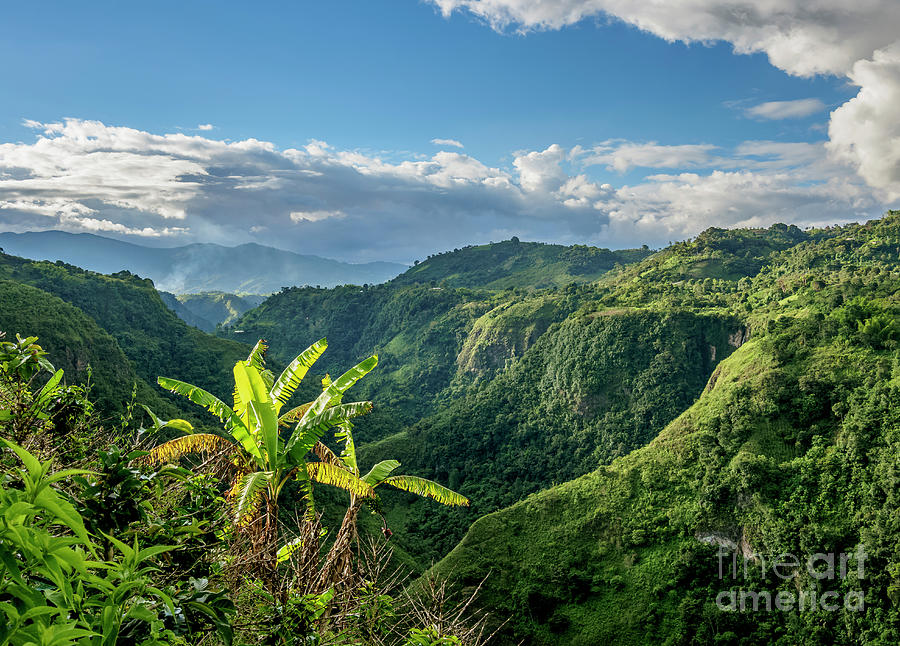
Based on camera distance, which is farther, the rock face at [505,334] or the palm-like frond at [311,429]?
the rock face at [505,334]

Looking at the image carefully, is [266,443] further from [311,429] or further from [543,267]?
[543,267]

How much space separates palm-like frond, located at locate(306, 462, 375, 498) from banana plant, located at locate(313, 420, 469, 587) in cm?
6

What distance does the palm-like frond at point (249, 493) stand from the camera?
7469 mm

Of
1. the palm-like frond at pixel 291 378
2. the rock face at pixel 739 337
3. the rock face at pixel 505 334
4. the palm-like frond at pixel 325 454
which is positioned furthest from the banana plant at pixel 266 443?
the rock face at pixel 505 334

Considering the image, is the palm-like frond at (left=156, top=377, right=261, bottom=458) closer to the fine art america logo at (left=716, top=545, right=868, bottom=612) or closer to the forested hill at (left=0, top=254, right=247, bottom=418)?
the fine art america logo at (left=716, top=545, right=868, bottom=612)

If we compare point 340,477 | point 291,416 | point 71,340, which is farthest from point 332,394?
point 71,340

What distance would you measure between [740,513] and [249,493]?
1389 inches

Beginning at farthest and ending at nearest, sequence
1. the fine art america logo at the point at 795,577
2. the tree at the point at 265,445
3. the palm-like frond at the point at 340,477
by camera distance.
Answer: the fine art america logo at the point at 795,577 → the palm-like frond at the point at 340,477 → the tree at the point at 265,445

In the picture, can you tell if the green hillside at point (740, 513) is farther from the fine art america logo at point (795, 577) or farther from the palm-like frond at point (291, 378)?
the palm-like frond at point (291, 378)

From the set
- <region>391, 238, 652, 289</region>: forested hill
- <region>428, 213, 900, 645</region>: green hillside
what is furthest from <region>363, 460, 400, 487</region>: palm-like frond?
<region>391, 238, 652, 289</region>: forested hill

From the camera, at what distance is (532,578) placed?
34812mm

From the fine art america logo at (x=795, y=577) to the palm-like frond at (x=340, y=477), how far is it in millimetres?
30196

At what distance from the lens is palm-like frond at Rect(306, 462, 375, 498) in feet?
30.4

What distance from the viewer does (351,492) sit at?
32.0 feet
